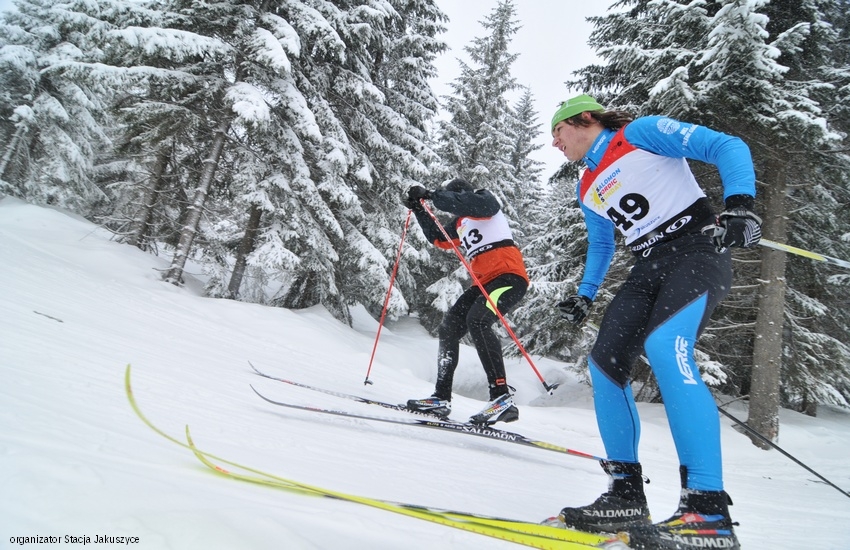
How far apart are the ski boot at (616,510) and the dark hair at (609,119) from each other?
5.83 feet

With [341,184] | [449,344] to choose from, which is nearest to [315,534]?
[449,344]

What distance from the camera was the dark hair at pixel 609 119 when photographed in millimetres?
2412

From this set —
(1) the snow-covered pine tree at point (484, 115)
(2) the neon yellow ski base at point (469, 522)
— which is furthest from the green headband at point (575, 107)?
(1) the snow-covered pine tree at point (484, 115)

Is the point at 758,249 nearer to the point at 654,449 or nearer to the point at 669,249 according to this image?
the point at 654,449

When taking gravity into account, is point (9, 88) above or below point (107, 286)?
above

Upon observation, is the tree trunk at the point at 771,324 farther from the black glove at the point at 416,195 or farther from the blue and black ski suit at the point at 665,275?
the blue and black ski suit at the point at 665,275

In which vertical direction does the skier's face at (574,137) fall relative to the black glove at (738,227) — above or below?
above

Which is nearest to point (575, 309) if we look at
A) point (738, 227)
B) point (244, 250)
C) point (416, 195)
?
point (738, 227)

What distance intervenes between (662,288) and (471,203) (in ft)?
7.93

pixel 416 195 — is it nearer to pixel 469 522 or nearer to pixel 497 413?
pixel 497 413

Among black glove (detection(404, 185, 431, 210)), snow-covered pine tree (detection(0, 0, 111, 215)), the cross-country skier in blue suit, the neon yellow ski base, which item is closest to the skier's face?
the cross-country skier in blue suit

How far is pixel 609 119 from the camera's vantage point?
2.43 m

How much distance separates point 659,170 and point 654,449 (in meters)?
6.00

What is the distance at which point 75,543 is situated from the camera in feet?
2.71
